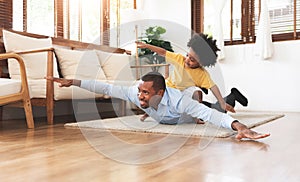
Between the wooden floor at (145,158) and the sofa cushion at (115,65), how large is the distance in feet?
5.50

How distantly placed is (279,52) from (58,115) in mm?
2808

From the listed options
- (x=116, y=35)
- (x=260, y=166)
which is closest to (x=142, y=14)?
(x=116, y=35)

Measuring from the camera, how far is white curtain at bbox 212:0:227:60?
4250mm

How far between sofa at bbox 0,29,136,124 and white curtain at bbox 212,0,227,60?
1.33 metres

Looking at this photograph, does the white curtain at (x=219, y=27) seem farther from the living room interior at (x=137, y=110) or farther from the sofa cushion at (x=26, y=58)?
the sofa cushion at (x=26, y=58)

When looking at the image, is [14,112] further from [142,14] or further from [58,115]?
[142,14]

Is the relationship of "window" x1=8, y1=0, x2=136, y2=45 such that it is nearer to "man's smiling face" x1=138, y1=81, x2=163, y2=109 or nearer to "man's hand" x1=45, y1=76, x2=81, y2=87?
"man's hand" x1=45, y1=76, x2=81, y2=87

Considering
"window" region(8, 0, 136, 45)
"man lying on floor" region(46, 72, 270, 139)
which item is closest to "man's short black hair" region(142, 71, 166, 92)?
"man lying on floor" region(46, 72, 270, 139)

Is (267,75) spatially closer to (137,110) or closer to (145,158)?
(137,110)

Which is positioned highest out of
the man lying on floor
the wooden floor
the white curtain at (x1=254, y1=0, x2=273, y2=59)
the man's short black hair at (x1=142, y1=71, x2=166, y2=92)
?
the white curtain at (x1=254, y1=0, x2=273, y2=59)

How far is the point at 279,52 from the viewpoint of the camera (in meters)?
3.97

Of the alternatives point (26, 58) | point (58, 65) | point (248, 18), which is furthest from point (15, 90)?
point (248, 18)

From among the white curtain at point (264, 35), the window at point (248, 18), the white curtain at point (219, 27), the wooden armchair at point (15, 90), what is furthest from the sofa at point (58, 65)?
the white curtain at point (264, 35)

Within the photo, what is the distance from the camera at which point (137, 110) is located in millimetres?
3271
